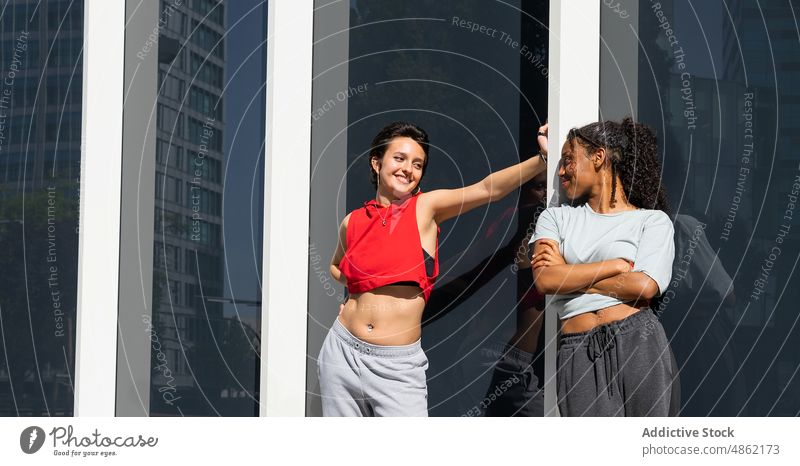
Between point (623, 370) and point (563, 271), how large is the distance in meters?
0.37

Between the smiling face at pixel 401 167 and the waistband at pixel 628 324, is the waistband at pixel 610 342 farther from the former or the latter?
the smiling face at pixel 401 167

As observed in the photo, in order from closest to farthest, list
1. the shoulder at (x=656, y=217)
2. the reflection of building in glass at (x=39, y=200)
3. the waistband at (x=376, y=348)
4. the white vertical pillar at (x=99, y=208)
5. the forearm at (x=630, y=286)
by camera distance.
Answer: the forearm at (x=630, y=286)
the shoulder at (x=656, y=217)
the waistband at (x=376, y=348)
the white vertical pillar at (x=99, y=208)
the reflection of building in glass at (x=39, y=200)

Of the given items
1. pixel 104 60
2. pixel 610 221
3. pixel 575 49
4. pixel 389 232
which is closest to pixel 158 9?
pixel 104 60

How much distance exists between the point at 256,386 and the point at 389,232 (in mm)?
941

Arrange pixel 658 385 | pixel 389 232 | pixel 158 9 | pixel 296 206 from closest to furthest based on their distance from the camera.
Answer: pixel 658 385 < pixel 389 232 < pixel 296 206 < pixel 158 9

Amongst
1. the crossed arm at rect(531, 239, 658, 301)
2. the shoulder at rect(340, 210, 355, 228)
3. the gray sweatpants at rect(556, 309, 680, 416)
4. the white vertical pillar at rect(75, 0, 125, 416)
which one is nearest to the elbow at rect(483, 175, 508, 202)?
the crossed arm at rect(531, 239, 658, 301)

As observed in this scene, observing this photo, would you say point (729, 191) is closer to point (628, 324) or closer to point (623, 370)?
point (628, 324)

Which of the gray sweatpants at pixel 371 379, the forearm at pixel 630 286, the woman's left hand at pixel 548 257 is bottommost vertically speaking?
the gray sweatpants at pixel 371 379

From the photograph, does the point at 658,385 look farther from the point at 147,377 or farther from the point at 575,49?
the point at 147,377

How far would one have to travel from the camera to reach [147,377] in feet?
14.7

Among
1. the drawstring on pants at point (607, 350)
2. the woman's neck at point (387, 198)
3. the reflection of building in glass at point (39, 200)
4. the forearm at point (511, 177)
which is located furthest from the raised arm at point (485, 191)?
the reflection of building in glass at point (39, 200)

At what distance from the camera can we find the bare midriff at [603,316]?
3.60 metres

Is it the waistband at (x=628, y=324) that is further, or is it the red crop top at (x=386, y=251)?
the red crop top at (x=386, y=251)

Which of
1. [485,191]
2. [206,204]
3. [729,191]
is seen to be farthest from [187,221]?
[729,191]
